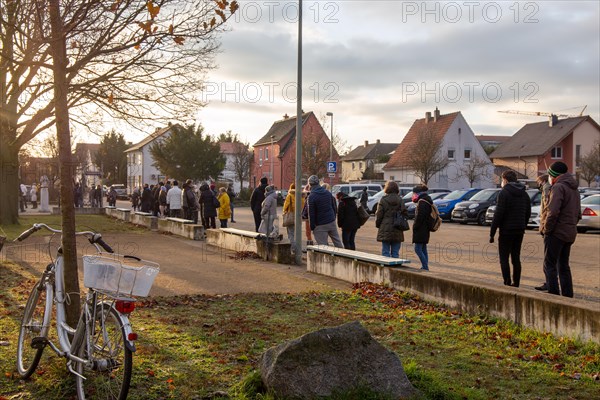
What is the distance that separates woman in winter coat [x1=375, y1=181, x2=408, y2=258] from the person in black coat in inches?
83.1

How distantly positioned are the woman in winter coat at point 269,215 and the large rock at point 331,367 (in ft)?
30.6

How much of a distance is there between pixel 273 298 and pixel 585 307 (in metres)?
4.28

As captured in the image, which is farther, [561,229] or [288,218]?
[288,218]

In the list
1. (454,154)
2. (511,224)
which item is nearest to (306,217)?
(511,224)

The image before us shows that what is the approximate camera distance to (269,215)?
46.3 ft

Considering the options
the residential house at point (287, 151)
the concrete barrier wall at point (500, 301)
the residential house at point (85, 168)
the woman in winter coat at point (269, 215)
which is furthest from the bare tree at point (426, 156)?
the concrete barrier wall at point (500, 301)

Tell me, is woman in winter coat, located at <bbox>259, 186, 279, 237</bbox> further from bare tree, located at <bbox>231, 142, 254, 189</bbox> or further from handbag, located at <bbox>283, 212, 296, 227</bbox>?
bare tree, located at <bbox>231, 142, 254, 189</bbox>

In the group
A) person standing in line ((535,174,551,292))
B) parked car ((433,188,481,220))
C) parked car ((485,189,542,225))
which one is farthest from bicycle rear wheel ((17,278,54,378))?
parked car ((433,188,481,220))

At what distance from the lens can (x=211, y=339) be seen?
6.59 meters

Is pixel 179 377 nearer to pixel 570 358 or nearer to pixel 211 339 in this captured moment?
pixel 211 339

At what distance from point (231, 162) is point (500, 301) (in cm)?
8596

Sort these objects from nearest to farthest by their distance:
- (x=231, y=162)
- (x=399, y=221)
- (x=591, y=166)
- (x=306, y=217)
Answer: (x=399, y=221)
(x=306, y=217)
(x=591, y=166)
(x=231, y=162)

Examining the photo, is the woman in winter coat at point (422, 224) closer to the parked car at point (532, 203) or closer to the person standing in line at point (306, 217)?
the person standing in line at point (306, 217)

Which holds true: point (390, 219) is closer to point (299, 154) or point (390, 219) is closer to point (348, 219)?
point (348, 219)
